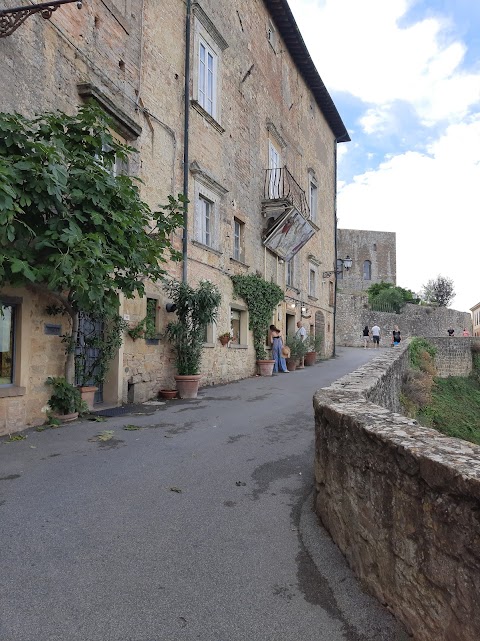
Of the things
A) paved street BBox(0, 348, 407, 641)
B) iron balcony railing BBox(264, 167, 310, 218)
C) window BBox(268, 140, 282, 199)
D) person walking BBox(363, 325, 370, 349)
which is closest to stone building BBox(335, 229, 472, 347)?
person walking BBox(363, 325, 370, 349)

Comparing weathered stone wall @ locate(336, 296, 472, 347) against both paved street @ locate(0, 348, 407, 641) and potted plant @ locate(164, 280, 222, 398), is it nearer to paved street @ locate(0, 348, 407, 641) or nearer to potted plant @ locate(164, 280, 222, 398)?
potted plant @ locate(164, 280, 222, 398)

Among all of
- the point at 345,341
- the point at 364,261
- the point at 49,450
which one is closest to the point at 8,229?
the point at 49,450

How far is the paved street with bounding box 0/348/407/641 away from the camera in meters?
2.28

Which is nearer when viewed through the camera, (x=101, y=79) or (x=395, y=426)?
(x=395, y=426)

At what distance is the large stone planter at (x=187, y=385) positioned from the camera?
959 centimetres

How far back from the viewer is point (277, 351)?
15539mm

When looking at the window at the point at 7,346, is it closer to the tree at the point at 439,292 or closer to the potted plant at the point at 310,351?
the potted plant at the point at 310,351

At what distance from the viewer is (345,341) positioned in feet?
117

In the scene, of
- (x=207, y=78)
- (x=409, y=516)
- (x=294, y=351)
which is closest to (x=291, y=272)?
(x=294, y=351)

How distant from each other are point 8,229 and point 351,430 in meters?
4.36

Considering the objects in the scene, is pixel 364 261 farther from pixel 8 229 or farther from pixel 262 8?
pixel 8 229

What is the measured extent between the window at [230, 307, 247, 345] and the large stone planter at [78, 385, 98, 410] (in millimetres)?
6255

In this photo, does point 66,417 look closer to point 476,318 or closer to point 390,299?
point 390,299

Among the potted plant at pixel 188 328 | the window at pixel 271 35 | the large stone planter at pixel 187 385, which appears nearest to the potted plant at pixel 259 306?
the potted plant at pixel 188 328
